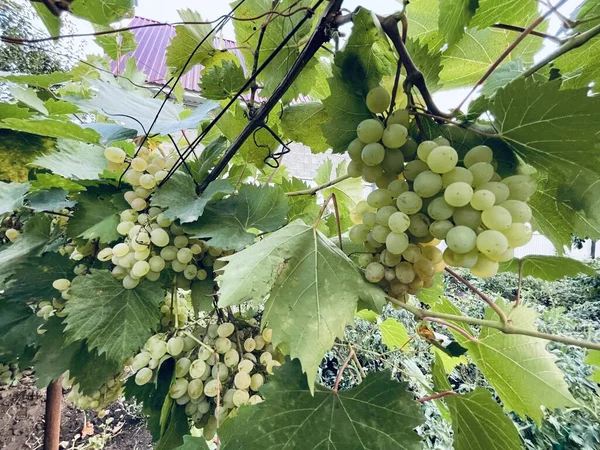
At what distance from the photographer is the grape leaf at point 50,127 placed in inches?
15.1

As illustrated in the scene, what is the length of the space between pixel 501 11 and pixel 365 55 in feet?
0.58

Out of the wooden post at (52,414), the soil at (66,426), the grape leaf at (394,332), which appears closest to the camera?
the grape leaf at (394,332)

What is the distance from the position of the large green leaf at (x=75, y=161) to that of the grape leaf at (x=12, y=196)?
65 millimetres

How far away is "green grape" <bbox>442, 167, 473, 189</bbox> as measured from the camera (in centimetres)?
29

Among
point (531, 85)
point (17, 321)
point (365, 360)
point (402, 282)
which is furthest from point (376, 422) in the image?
point (365, 360)

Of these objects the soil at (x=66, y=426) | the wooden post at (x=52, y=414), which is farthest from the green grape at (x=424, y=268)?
the soil at (x=66, y=426)

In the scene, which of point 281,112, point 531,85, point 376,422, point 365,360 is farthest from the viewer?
point 365,360

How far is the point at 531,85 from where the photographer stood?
0.84 ft

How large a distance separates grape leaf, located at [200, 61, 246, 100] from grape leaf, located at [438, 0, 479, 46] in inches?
10.9

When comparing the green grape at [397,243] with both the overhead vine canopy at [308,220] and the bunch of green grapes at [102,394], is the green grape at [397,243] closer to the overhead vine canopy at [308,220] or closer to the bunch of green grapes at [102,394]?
the overhead vine canopy at [308,220]

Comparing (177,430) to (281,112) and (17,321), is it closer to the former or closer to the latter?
(17,321)

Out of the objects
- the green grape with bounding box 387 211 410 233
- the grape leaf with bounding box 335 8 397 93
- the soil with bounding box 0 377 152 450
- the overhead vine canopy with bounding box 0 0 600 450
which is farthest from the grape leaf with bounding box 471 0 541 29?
the soil with bounding box 0 377 152 450

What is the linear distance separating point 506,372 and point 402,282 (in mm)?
258

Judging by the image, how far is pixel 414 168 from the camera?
0.31 metres
